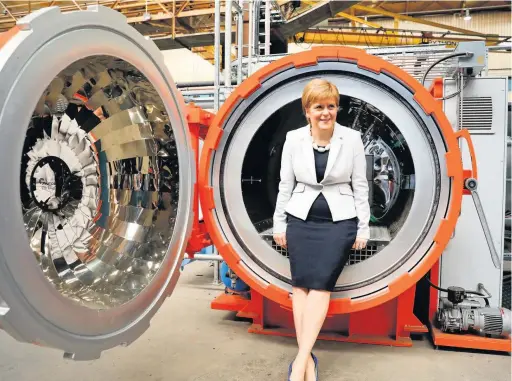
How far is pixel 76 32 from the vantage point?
1.15 meters

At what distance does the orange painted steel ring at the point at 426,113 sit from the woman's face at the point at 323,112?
0.23 meters

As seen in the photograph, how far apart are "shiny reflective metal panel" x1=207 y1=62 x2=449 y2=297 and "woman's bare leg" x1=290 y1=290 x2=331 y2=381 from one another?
16 centimetres

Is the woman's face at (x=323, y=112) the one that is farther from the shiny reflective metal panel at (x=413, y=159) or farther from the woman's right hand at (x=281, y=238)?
the woman's right hand at (x=281, y=238)

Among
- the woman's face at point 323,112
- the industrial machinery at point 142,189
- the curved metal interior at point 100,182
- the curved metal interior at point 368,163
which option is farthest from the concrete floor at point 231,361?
the woman's face at point 323,112

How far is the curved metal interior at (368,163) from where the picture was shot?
2.40 metres

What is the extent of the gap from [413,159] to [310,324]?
2.65 feet

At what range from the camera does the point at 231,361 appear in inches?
72.7

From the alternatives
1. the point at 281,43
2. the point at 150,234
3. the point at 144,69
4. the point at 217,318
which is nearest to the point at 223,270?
the point at 217,318

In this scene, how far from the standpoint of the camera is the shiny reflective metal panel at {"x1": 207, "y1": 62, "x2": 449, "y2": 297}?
1.76m

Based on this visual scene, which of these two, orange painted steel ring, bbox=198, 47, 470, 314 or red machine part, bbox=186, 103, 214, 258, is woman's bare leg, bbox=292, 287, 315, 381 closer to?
orange painted steel ring, bbox=198, 47, 470, 314

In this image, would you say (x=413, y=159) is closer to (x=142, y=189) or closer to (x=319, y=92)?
(x=319, y=92)

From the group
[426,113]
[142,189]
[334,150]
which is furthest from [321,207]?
[142,189]

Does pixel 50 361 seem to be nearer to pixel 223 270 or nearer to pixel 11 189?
pixel 223 270

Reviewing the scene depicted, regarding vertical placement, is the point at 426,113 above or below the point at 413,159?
above
